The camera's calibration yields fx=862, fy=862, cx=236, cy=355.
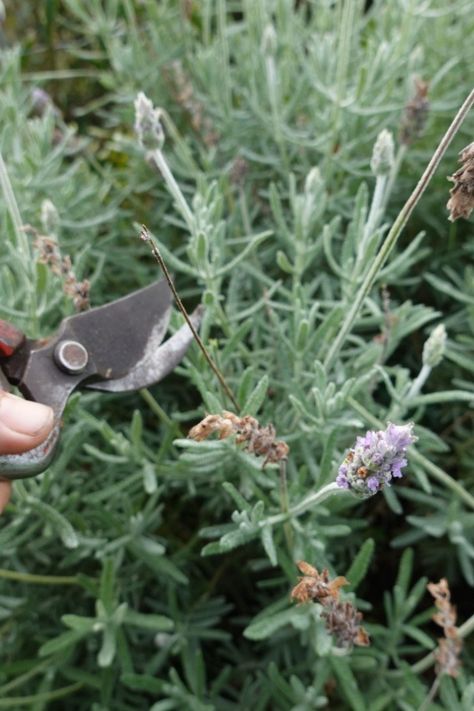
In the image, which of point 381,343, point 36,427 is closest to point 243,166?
point 381,343

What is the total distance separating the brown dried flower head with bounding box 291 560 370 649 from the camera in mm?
763

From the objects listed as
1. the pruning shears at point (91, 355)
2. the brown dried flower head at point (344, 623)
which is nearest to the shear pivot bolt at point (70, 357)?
the pruning shears at point (91, 355)

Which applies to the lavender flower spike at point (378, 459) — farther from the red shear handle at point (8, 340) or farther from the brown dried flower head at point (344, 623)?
the red shear handle at point (8, 340)

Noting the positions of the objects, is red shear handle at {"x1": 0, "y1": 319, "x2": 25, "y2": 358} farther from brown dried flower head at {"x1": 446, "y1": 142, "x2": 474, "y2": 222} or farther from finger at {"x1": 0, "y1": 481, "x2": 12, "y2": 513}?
brown dried flower head at {"x1": 446, "y1": 142, "x2": 474, "y2": 222}

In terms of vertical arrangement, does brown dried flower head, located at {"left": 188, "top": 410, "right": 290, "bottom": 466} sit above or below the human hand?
below

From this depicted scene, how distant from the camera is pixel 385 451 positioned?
66cm

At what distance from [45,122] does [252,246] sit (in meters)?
0.50

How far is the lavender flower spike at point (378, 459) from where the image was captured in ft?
2.17

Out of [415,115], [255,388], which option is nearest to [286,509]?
[255,388]

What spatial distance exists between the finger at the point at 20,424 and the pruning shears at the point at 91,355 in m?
0.03

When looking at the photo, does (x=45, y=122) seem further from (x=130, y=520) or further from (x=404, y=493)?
(x=404, y=493)

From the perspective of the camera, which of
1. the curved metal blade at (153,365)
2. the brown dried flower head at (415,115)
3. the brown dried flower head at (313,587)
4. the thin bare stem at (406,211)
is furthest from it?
the brown dried flower head at (415,115)

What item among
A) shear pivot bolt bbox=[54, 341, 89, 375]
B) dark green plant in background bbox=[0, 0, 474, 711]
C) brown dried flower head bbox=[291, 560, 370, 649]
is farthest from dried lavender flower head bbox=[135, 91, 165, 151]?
brown dried flower head bbox=[291, 560, 370, 649]

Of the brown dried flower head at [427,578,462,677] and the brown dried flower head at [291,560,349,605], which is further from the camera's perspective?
the brown dried flower head at [427,578,462,677]
